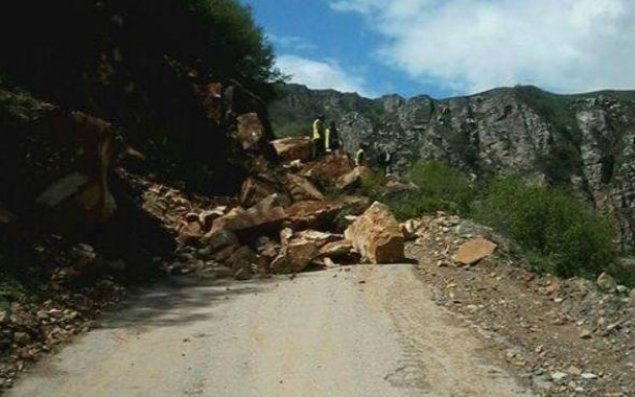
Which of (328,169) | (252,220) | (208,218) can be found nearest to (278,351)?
(252,220)

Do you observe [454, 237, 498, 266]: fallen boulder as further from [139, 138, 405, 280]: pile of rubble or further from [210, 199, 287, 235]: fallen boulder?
[210, 199, 287, 235]: fallen boulder

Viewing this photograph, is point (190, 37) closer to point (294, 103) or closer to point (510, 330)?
point (510, 330)

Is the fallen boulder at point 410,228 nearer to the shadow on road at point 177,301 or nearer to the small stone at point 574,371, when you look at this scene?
the shadow on road at point 177,301

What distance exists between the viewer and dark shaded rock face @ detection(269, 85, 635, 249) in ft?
232

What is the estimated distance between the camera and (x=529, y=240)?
1716 centimetres

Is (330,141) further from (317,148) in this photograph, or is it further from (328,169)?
(328,169)

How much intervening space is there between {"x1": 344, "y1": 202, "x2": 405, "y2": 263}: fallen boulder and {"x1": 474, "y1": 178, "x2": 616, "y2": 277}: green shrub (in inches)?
126

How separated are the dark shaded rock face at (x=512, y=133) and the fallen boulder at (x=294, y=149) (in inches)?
1646

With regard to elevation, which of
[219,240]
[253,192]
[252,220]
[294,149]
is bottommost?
[219,240]

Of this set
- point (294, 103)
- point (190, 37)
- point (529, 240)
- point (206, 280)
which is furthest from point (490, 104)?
point (206, 280)

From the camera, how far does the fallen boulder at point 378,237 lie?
48.8 feet

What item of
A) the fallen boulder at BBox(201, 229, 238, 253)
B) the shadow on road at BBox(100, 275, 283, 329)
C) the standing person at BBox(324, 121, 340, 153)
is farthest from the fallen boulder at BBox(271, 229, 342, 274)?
the standing person at BBox(324, 121, 340, 153)

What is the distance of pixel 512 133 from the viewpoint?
7688 cm

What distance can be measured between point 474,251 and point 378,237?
206 centimetres
